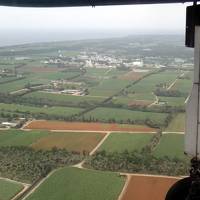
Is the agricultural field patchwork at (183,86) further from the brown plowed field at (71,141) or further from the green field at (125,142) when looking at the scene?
the brown plowed field at (71,141)

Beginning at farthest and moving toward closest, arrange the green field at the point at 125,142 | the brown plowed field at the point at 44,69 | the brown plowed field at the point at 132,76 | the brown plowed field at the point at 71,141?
the brown plowed field at the point at 44,69 → the brown plowed field at the point at 132,76 → the brown plowed field at the point at 71,141 → the green field at the point at 125,142

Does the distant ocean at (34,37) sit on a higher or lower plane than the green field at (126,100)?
higher

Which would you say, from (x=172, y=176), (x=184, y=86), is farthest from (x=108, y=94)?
(x=172, y=176)

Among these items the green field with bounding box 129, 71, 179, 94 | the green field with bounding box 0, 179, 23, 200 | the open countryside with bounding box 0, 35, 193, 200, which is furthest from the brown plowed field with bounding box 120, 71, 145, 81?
the green field with bounding box 0, 179, 23, 200

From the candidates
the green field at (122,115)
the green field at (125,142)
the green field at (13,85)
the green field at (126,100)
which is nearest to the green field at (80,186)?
the green field at (125,142)

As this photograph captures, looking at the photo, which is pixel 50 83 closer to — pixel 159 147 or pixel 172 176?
pixel 159 147

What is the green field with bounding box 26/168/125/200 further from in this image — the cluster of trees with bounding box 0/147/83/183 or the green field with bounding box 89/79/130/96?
the green field with bounding box 89/79/130/96
